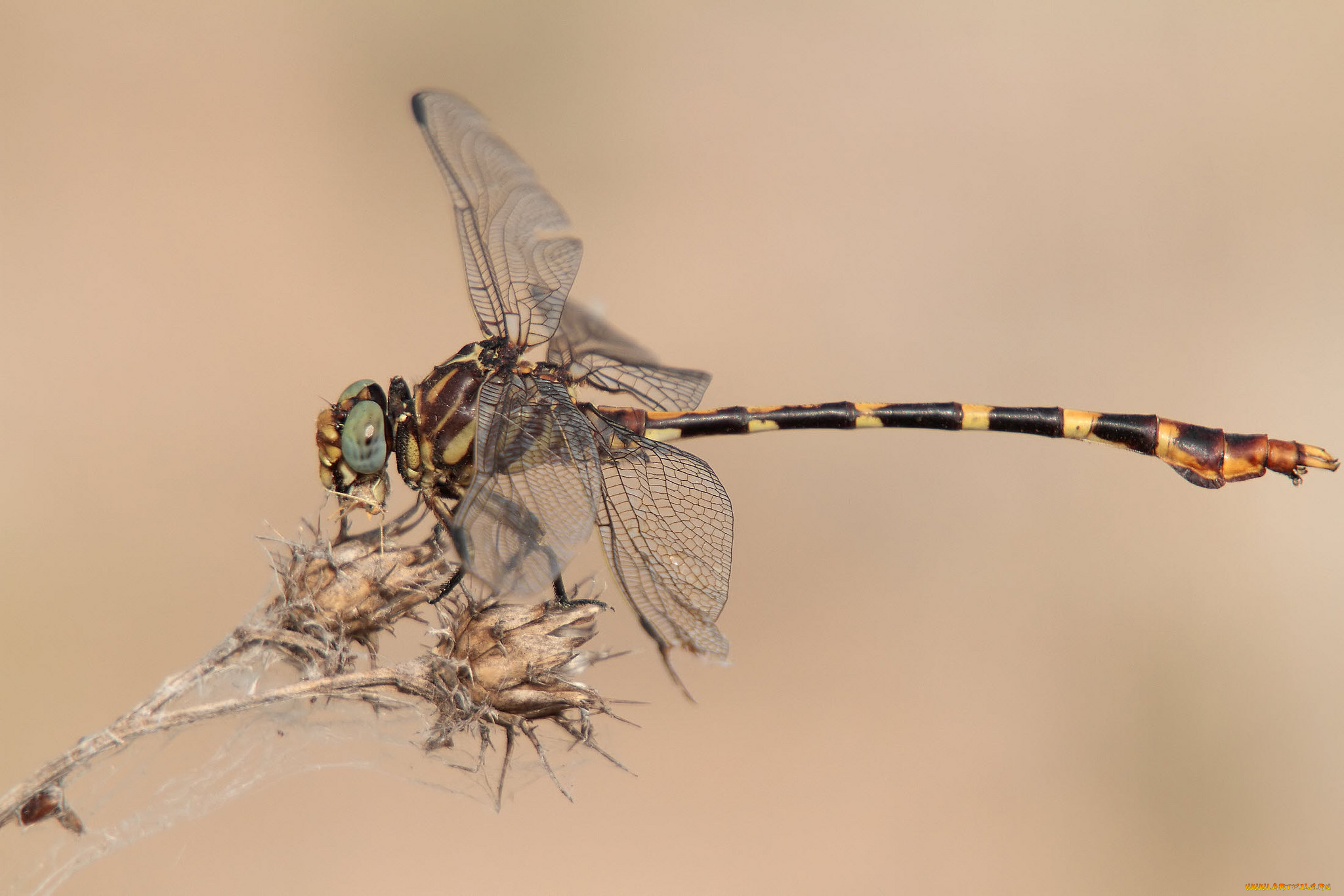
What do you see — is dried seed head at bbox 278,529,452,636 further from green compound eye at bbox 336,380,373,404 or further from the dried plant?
green compound eye at bbox 336,380,373,404

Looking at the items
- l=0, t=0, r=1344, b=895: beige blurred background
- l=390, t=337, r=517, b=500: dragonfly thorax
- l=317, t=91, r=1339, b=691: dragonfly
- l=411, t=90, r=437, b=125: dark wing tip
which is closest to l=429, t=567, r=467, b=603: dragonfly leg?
l=317, t=91, r=1339, b=691: dragonfly

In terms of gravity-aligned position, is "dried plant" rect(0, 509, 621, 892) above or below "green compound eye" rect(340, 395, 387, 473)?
below

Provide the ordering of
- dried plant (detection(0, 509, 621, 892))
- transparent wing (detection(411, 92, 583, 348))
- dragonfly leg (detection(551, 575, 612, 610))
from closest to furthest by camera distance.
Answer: dried plant (detection(0, 509, 621, 892)), dragonfly leg (detection(551, 575, 612, 610)), transparent wing (detection(411, 92, 583, 348))

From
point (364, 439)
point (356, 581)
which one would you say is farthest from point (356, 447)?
point (356, 581)

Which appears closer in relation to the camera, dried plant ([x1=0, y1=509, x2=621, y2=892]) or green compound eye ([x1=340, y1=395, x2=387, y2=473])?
dried plant ([x1=0, y1=509, x2=621, y2=892])

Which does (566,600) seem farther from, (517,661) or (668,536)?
(668,536)

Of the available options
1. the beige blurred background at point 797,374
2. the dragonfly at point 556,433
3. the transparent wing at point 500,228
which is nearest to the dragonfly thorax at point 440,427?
the dragonfly at point 556,433

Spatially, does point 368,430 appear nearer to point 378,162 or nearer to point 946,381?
point 946,381
